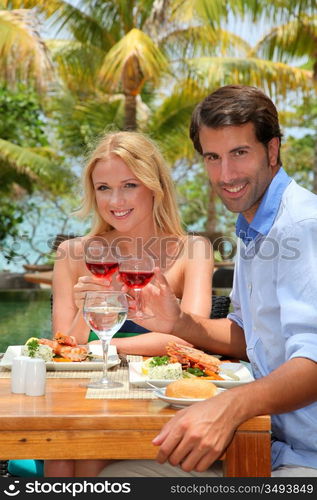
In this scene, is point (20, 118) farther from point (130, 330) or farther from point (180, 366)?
point (180, 366)

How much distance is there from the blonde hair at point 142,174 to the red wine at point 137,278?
1.21 metres

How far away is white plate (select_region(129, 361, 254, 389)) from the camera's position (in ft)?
7.09

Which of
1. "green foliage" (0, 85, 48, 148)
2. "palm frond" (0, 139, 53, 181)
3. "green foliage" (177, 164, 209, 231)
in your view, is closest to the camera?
"palm frond" (0, 139, 53, 181)

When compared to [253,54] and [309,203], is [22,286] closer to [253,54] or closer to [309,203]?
[253,54]

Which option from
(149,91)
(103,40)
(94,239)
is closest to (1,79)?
(103,40)

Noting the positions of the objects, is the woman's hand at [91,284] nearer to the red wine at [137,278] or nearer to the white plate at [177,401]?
the red wine at [137,278]

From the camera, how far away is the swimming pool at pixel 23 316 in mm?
10055

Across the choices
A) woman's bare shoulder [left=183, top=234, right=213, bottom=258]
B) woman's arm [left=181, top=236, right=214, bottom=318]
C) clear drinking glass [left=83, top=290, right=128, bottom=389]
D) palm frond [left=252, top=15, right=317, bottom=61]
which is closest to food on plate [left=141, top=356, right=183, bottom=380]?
clear drinking glass [left=83, top=290, right=128, bottom=389]

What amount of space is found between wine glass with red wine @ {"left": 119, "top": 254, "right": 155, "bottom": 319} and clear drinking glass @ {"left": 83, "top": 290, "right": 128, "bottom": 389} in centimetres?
30

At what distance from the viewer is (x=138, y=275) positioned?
256cm

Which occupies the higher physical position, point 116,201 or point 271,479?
point 116,201

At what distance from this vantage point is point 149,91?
63.2ft

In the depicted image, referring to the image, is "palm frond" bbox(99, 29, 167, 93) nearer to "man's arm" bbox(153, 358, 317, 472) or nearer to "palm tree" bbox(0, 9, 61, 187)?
→ "palm tree" bbox(0, 9, 61, 187)

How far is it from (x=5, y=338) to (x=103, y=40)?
834cm
